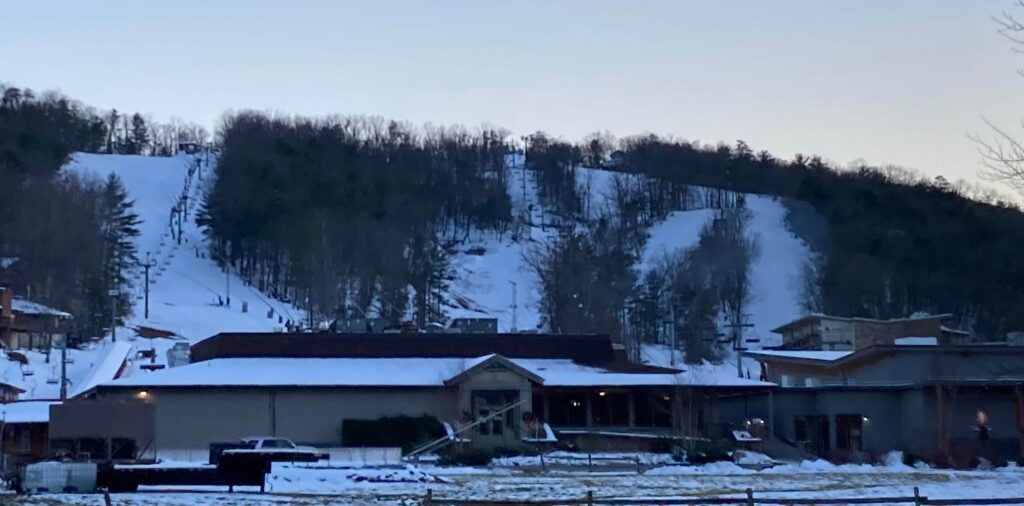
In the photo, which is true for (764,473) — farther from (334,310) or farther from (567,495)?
(334,310)

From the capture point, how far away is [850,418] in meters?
54.1

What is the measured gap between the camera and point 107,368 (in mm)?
58469

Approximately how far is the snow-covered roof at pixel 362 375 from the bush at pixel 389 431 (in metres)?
1.48

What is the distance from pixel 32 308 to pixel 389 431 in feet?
136

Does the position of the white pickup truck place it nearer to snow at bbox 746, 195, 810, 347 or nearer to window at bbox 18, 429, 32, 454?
window at bbox 18, 429, 32, 454

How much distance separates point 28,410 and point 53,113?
95.7 meters

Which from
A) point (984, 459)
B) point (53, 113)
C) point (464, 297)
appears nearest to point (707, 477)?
point (984, 459)

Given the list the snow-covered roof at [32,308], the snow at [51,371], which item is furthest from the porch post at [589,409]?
the snow-covered roof at [32,308]

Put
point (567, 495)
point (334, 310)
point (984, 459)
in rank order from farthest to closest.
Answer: point (334, 310) → point (984, 459) → point (567, 495)

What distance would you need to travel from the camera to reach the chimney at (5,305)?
76.5m

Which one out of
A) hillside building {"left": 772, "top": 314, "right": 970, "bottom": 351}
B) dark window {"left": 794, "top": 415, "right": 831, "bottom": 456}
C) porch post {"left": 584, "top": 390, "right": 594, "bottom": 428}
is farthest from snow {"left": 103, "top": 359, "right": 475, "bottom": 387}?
hillside building {"left": 772, "top": 314, "right": 970, "bottom": 351}

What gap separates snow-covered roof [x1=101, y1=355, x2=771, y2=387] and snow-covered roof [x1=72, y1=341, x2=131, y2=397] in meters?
2.61

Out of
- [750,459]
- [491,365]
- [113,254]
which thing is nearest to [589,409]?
[491,365]

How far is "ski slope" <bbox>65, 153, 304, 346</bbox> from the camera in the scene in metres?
92.2
